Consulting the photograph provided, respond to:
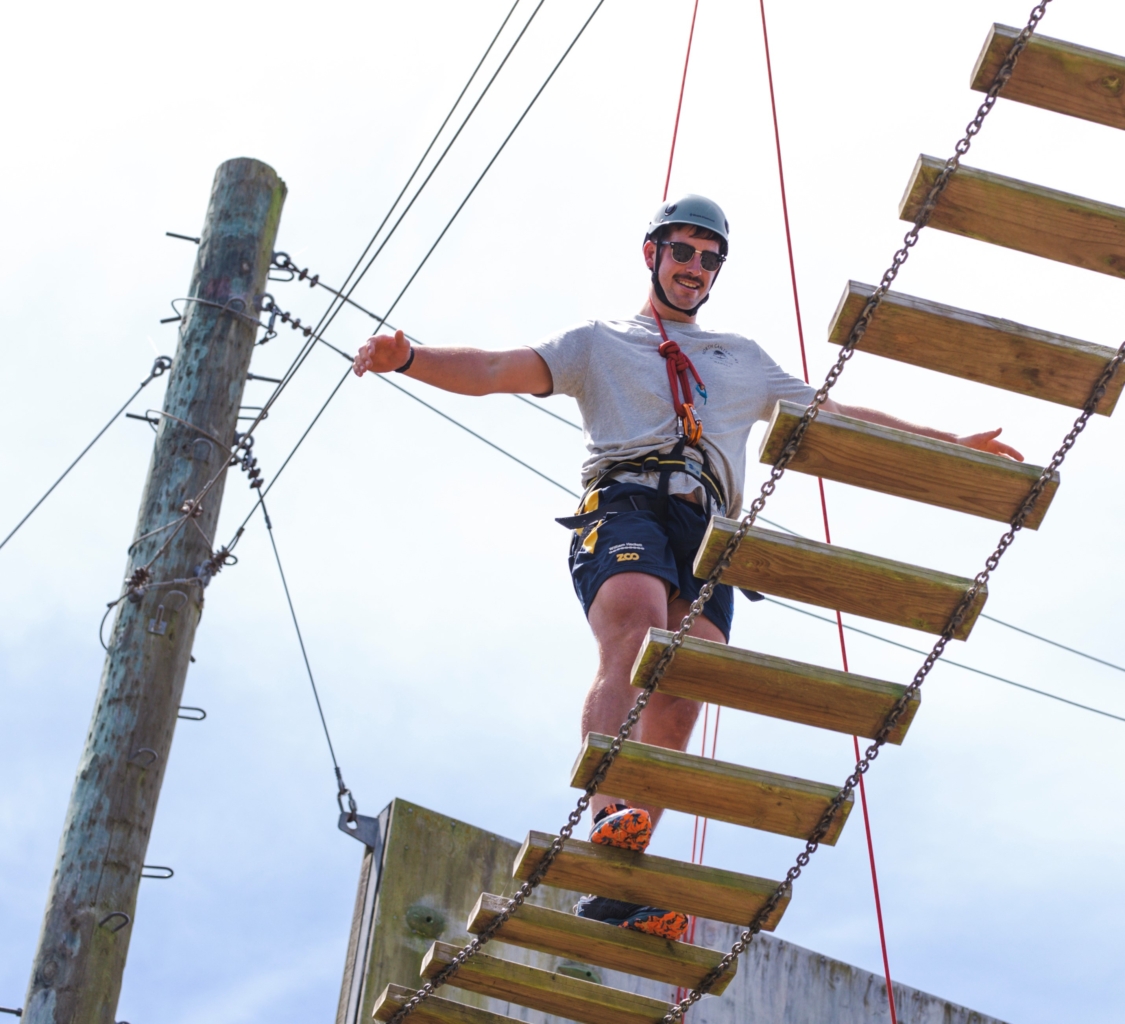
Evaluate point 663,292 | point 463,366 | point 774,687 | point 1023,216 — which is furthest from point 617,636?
point 1023,216

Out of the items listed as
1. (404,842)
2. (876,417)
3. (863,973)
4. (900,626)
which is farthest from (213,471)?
(863,973)

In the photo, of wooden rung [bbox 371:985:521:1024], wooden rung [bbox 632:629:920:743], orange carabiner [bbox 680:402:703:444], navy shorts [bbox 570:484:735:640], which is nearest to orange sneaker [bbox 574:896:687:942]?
wooden rung [bbox 371:985:521:1024]

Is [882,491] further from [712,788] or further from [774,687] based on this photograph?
[712,788]

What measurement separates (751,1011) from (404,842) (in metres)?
1.75

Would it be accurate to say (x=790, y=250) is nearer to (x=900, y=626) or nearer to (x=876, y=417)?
(x=876, y=417)

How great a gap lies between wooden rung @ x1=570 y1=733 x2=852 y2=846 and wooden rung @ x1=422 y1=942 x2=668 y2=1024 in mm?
818

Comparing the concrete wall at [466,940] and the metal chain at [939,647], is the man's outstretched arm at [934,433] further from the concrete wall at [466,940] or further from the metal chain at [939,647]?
the concrete wall at [466,940]

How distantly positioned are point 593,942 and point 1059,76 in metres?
2.52

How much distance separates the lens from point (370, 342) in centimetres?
463

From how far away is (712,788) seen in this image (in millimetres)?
4277

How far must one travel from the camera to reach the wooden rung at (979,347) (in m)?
3.96

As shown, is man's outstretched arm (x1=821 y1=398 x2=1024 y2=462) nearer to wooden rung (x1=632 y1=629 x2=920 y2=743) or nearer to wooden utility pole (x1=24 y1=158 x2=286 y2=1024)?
wooden rung (x1=632 y1=629 x2=920 y2=743)

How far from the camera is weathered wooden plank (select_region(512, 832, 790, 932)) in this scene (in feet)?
14.1

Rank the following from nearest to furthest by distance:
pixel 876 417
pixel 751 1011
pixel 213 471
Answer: pixel 876 417 < pixel 213 471 < pixel 751 1011
